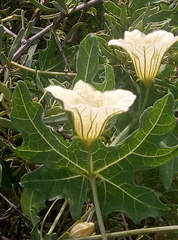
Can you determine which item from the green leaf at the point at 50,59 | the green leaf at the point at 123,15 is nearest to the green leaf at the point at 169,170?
the green leaf at the point at 123,15

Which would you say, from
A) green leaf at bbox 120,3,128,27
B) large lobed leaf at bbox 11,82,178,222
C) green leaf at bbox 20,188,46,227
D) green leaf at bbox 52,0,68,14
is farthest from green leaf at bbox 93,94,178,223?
green leaf at bbox 52,0,68,14

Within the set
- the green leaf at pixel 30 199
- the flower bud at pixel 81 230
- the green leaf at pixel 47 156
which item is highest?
the green leaf at pixel 47 156

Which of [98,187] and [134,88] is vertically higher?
[134,88]

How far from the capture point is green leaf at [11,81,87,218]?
78cm

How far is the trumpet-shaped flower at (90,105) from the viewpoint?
2.34 feet

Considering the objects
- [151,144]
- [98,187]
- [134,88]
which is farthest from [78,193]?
[134,88]

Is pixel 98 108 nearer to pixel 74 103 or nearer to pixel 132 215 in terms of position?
pixel 74 103

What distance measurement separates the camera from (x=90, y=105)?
0.74 meters

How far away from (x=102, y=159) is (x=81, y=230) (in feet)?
0.46

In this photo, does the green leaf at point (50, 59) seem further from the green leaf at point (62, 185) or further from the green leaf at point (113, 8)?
the green leaf at point (62, 185)

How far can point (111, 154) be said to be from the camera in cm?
82

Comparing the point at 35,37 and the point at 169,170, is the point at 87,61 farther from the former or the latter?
the point at 35,37

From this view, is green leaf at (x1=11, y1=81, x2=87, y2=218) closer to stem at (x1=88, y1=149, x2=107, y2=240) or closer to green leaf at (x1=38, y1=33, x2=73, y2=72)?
stem at (x1=88, y1=149, x2=107, y2=240)

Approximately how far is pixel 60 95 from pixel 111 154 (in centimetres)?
17
